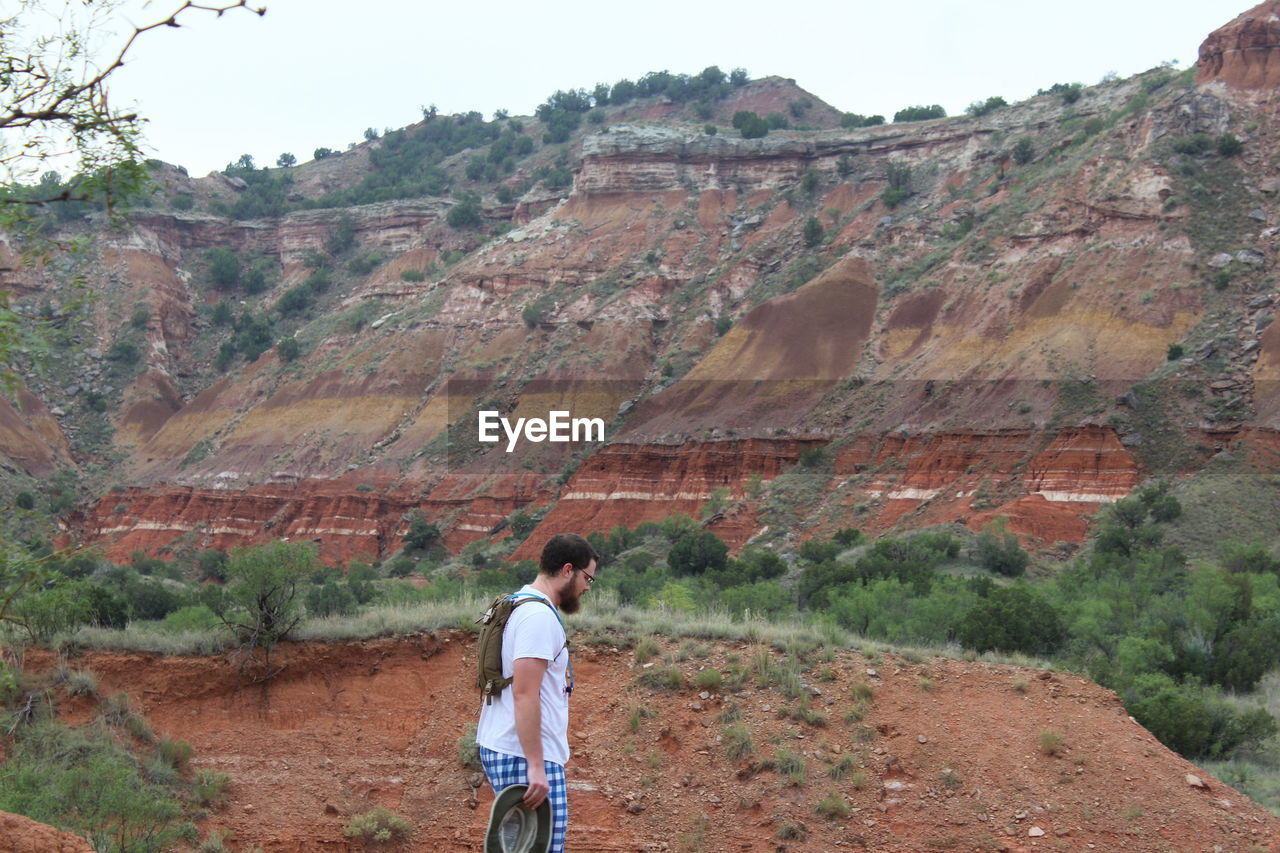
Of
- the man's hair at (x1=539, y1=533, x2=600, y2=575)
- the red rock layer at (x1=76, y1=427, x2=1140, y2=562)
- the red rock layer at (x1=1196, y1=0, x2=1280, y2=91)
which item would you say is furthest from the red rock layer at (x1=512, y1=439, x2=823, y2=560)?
the man's hair at (x1=539, y1=533, x2=600, y2=575)

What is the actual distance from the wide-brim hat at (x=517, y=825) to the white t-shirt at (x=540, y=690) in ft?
0.68

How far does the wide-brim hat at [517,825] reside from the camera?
5.20 m

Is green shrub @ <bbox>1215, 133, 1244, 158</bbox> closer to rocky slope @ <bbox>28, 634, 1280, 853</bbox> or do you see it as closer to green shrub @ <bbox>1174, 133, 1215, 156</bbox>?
green shrub @ <bbox>1174, 133, 1215, 156</bbox>

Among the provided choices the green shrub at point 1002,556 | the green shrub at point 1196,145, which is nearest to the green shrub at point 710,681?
the green shrub at point 1002,556

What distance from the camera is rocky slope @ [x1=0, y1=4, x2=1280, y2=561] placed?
4181 cm

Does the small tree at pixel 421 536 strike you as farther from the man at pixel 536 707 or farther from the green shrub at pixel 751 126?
the man at pixel 536 707

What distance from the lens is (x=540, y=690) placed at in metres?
5.39

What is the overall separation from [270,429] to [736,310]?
2795 centimetres

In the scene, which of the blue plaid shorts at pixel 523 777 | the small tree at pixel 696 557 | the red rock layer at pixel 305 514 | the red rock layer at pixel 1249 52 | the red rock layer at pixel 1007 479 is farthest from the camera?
the red rock layer at pixel 305 514

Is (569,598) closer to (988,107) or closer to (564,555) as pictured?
(564,555)

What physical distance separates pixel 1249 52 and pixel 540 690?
194ft

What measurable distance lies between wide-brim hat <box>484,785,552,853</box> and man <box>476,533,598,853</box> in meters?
0.06

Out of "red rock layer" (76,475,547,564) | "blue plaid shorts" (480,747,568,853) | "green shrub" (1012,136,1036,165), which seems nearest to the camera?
"blue plaid shorts" (480,747,568,853)

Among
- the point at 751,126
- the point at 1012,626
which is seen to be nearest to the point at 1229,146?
the point at 751,126
